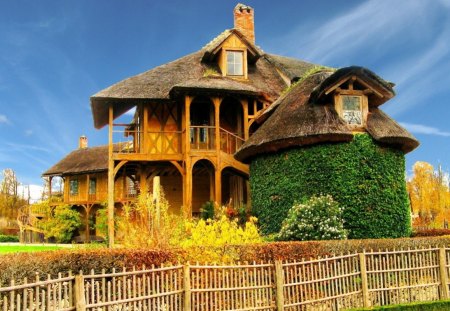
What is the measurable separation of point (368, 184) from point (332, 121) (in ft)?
8.28

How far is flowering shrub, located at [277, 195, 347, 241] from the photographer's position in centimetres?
1647

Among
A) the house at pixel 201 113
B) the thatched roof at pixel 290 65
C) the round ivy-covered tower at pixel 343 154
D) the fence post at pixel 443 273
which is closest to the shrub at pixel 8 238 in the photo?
the house at pixel 201 113

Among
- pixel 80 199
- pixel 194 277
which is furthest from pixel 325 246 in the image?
pixel 80 199

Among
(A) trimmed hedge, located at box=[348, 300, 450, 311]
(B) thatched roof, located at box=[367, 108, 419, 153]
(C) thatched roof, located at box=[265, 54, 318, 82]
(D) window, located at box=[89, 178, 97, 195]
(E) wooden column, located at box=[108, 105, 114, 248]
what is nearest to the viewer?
(A) trimmed hedge, located at box=[348, 300, 450, 311]

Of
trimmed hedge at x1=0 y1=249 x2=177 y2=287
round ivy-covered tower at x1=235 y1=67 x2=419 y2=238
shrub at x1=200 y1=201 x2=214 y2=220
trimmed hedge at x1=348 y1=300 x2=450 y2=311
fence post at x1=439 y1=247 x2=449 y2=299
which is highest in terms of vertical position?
round ivy-covered tower at x1=235 y1=67 x2=419 y2=238

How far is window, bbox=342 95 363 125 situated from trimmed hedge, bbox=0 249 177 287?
1060 cm

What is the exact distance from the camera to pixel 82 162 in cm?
4259

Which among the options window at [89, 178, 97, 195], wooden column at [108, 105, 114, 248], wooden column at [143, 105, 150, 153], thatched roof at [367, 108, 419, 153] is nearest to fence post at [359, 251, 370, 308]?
thatched roof at [367, 108, 419, 153]

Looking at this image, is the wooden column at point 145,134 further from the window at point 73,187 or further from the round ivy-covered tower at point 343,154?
the window at point 73,187

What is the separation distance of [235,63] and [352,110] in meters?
8.38

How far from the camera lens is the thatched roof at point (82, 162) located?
133ft

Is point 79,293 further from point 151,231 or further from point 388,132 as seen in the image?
point 388,132

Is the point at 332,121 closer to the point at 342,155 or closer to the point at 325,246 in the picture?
the point at 342,155

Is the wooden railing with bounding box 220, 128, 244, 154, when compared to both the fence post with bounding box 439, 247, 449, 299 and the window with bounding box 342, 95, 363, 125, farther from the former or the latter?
the fence post with bounding box 439, 247, 449, 299
